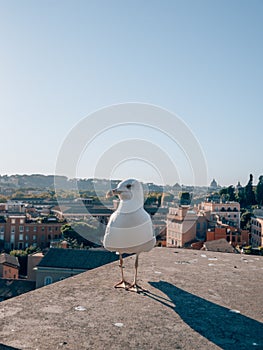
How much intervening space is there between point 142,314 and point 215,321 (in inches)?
27.5

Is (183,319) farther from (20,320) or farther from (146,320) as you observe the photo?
(20,320)

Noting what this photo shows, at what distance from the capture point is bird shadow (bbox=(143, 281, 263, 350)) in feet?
10.2

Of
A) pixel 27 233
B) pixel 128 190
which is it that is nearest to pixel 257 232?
pixel 27 233

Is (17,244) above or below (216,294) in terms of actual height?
below

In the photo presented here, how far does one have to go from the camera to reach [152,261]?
6559 millimetres

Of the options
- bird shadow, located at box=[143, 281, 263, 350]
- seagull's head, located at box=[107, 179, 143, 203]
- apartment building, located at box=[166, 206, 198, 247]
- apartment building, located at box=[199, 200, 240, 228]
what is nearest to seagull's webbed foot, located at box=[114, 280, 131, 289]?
bird shadow, located at box=[143, 281, 263, 350]

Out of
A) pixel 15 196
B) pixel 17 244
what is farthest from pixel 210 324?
pixel 15 196

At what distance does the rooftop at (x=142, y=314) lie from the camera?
2980mm

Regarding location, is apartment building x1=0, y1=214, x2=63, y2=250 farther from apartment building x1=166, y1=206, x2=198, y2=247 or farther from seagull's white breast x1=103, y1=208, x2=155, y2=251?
seagull's white breast x1=103, y1=208, x2=155, y2=251

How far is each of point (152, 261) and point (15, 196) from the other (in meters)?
70.8

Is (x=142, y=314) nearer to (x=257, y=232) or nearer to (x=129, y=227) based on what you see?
(x=129, y=227)

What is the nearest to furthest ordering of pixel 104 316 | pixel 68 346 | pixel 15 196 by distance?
1. pixel 68 346
2. pixel 104 316
3. pixel 15 196

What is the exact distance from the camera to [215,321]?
3.56 m

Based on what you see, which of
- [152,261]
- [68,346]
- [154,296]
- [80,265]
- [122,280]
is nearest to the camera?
[68,346]
